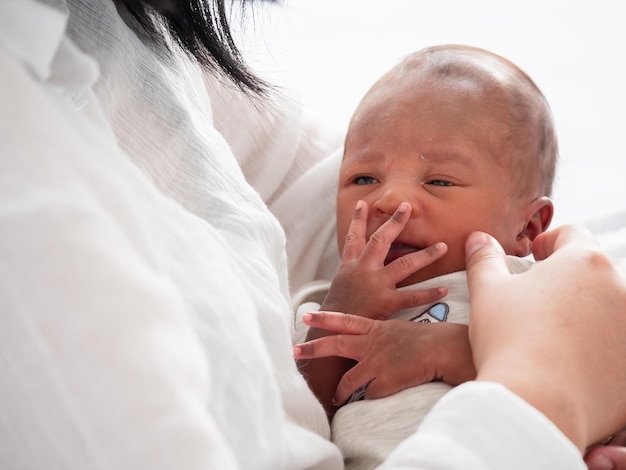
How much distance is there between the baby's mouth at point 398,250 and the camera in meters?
0.92

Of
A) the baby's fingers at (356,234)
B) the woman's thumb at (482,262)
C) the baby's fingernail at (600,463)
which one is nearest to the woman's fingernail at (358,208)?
the baby's fingers at (356,234)

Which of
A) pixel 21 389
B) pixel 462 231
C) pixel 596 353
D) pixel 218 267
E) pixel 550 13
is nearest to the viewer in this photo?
pixel 21 389

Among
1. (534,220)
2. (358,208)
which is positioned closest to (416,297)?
(358,208)

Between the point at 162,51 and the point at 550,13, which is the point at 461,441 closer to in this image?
the point at 162,51

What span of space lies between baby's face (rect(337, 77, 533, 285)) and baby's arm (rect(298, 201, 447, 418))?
39mm

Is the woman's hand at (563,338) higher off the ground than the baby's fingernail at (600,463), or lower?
higher

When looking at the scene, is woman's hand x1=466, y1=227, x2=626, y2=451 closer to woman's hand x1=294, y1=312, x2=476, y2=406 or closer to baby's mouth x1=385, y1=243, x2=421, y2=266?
woman's hand x1=294, y1=312, x2=476, y2=406

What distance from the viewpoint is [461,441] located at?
48cm

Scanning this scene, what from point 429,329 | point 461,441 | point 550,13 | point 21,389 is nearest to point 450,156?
point 429,329

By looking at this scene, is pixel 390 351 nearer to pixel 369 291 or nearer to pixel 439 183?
pixel 369 291

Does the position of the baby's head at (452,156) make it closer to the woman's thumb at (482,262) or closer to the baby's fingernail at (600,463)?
the woman's thumb at (482,262)

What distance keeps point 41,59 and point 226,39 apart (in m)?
0.29

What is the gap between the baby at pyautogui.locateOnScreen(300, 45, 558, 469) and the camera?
85 cm

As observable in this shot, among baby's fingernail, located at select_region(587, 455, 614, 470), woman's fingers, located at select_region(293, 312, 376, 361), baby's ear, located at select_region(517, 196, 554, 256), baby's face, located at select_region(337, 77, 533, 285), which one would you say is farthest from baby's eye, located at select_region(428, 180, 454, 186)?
baby's fingernail, located at select_region(587, 455, 614, 470)
